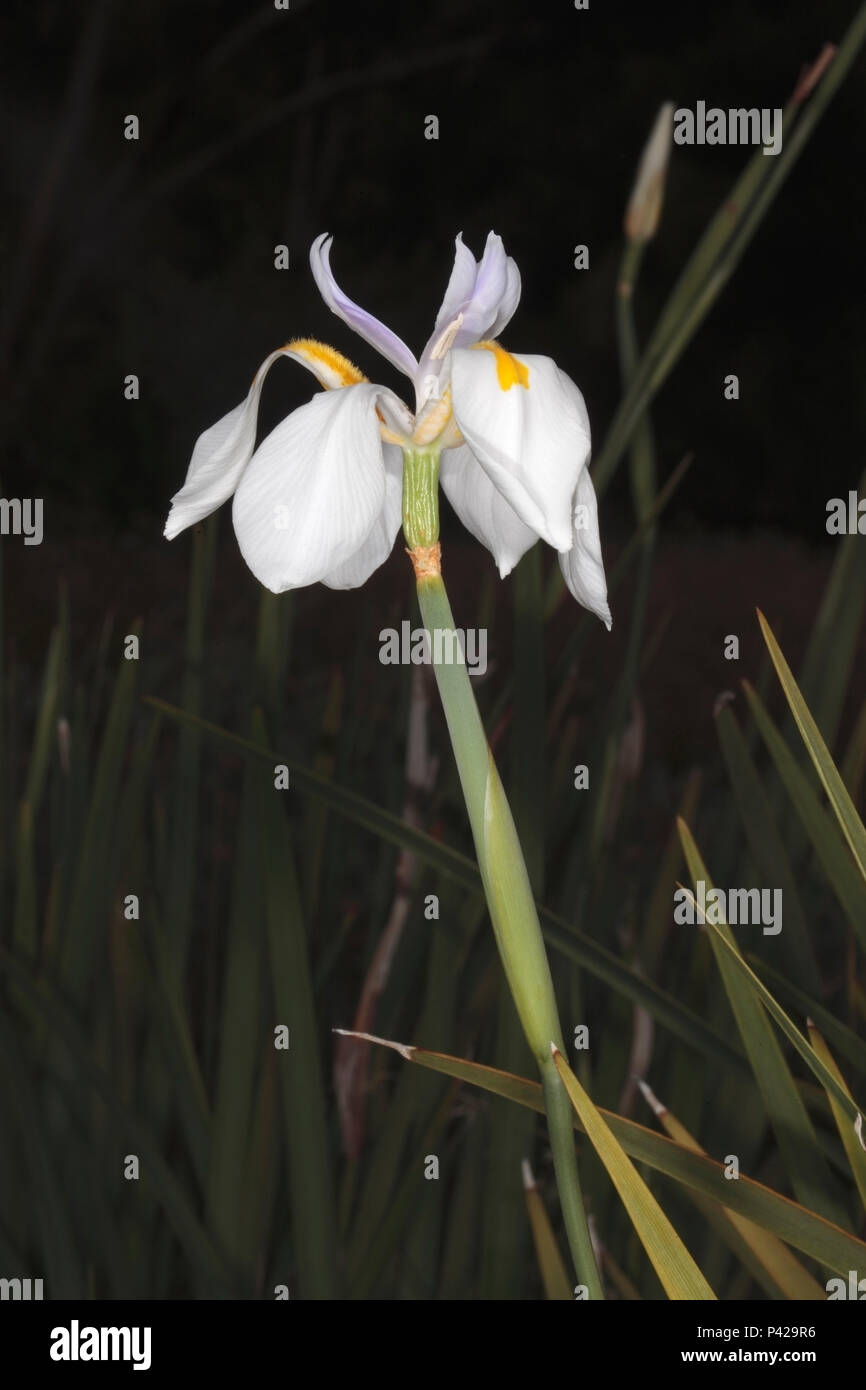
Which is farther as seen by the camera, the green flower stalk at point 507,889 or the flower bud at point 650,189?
the flower bud at point 650,189

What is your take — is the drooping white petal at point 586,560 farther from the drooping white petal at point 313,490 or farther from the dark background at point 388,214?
the dark background at point 388,214

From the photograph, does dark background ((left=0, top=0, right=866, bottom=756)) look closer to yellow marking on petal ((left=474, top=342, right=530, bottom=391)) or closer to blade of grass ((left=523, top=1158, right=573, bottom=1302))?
blade of grass ((left=523, top=1158, right=573, bottom=1302))

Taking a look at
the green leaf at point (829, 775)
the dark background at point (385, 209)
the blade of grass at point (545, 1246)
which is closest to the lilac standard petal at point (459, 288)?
the green leaf at point (829, 775)

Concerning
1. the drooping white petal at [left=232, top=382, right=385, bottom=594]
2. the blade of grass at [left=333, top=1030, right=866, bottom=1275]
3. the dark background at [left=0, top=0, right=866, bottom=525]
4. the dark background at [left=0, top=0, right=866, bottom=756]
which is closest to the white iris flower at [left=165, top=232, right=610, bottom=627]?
the drooping white petal at [left=232, top=382, right=385, bottom=594]

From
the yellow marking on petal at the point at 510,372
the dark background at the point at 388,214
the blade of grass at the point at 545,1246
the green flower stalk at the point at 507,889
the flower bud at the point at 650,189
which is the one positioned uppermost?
the dark background at the point at 388,214

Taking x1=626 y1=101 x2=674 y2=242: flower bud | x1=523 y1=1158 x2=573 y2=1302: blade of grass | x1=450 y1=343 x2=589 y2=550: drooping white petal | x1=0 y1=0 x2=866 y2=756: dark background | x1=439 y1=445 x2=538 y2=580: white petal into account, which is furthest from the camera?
x1=0 y1=0 x2=866 y2=756: dark background

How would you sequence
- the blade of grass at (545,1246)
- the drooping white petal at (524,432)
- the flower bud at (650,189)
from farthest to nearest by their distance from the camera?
the flower bud at (650,189) → the blade of grass at (545,1246) → the drooping white petal at (524,432)

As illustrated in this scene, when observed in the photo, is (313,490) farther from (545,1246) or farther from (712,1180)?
(545,1246)
